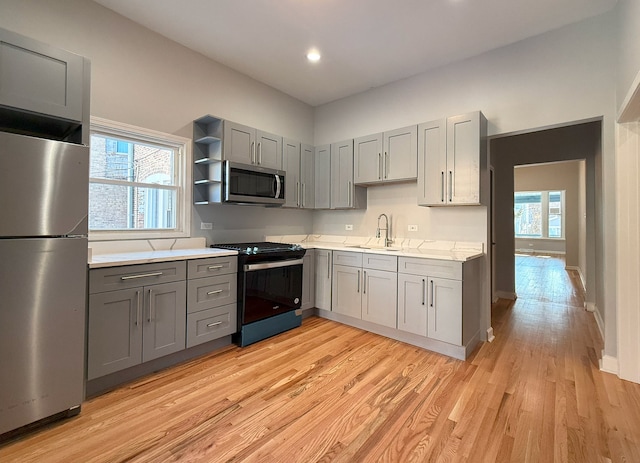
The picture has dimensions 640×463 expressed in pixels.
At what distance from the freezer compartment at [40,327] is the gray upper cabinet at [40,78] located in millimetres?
782

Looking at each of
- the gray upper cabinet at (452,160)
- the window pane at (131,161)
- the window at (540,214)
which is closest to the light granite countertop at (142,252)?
the window pane at (131,161)

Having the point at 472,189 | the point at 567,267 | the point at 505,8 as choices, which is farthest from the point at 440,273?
the point at 567,267

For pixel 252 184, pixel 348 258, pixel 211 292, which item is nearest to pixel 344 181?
pixel 348 258

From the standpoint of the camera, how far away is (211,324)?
2787mm

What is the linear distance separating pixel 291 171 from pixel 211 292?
78.4 inches

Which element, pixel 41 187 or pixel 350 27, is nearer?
pixel 41 187

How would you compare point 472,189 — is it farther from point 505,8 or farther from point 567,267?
point 567,267

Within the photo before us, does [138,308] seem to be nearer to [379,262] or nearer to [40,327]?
[40,327]

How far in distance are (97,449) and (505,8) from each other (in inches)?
168

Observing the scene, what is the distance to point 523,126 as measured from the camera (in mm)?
3014

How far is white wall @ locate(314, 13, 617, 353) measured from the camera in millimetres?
2592

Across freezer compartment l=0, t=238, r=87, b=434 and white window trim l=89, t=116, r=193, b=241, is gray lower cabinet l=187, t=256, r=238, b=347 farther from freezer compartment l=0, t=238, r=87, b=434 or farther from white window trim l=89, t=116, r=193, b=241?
freezer compartment l=0, t=238, r=87, b=434

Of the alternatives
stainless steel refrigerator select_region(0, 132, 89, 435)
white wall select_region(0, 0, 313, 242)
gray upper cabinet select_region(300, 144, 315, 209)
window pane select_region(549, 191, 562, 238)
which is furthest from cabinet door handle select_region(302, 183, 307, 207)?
window pane select_region(549, 191, 562, 238)

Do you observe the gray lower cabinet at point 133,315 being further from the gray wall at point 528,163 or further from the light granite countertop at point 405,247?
the gray wall at point 528,163
